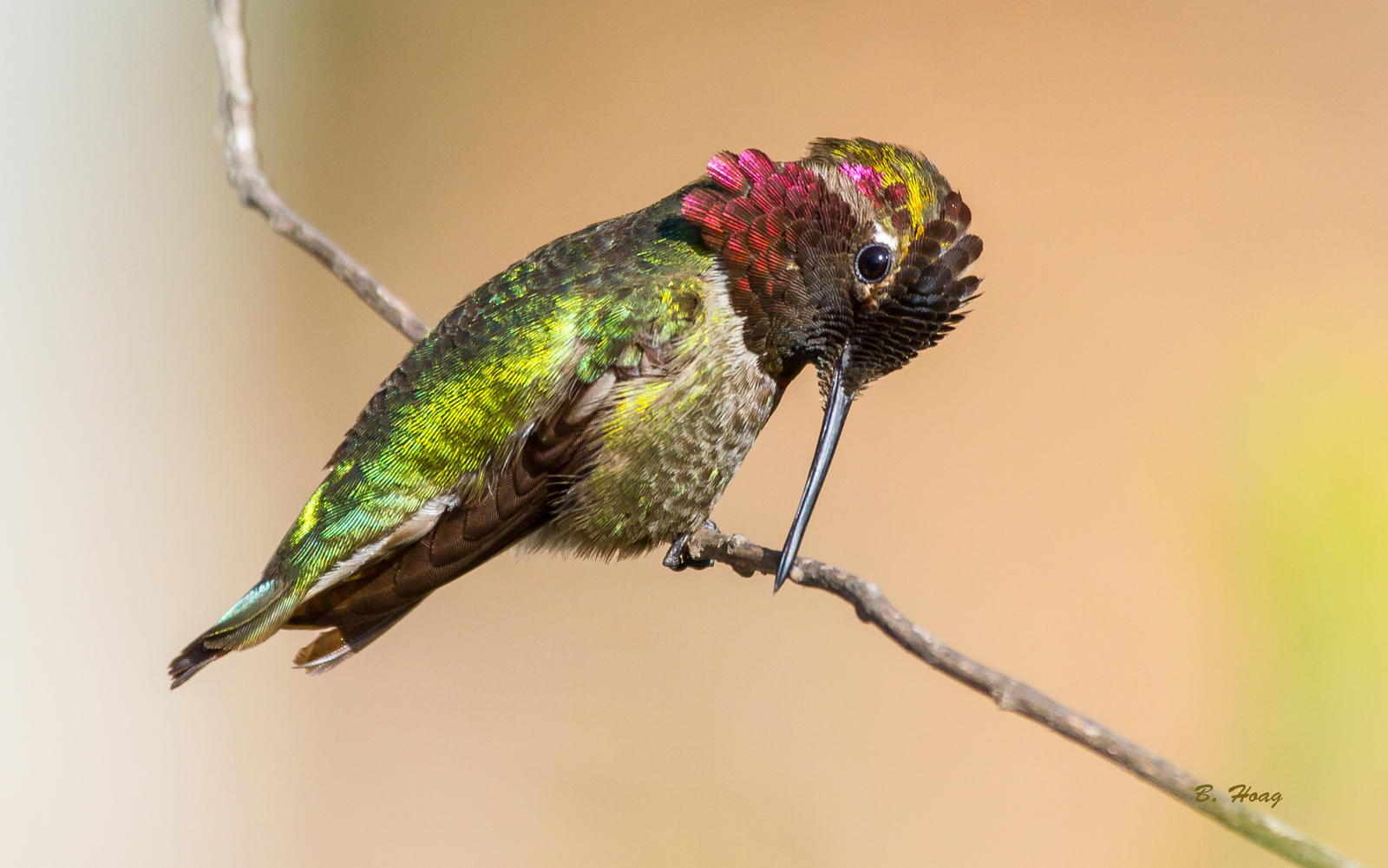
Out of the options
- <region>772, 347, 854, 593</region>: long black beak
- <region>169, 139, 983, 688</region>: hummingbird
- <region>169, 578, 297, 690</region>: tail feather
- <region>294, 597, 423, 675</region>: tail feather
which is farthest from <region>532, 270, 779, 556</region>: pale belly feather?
<region>169, 578, 297, 690</region>: tail feather

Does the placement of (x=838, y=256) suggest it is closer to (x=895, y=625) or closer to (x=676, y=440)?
(x=676, y=440)

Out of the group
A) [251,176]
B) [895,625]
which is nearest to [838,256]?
[895,625]

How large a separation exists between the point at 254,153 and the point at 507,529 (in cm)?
106

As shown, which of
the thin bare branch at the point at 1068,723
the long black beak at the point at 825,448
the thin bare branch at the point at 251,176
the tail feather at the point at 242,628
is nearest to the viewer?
the thin bare branch at the point at 1068,723

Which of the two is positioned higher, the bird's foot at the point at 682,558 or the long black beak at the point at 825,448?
the long black beak at the point at 825,448

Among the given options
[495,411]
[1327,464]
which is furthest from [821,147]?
[1327,464]

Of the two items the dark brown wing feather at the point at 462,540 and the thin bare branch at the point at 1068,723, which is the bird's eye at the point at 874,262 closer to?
the dark brown wing feather at the point at 462,540

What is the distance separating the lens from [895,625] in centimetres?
121

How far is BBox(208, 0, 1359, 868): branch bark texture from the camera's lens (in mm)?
955

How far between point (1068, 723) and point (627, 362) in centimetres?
96

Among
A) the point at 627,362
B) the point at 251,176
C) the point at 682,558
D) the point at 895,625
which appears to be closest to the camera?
the point at 895,625

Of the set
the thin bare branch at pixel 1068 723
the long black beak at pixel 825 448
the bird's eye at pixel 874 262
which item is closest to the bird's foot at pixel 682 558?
the long black beak at pixel 825 448

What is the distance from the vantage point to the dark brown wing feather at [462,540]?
181 centimetres

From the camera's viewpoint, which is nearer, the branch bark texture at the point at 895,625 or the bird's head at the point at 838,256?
the branch bark texture at the point at 895,625
